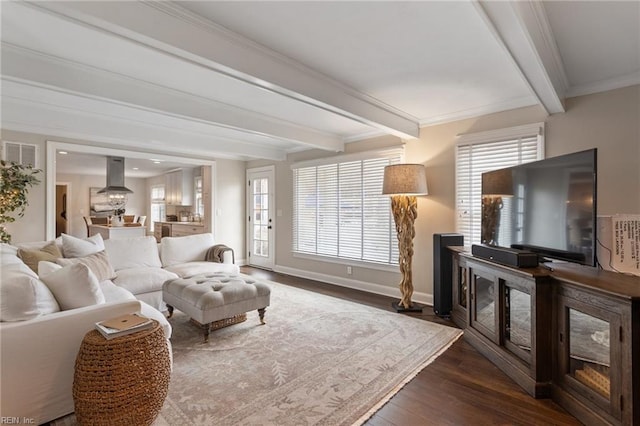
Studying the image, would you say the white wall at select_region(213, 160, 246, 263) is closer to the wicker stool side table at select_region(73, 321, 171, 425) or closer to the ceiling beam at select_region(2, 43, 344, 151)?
the ceiling beam at select_region(2, 43, 344, 151)

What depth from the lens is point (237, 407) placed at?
191 centimetres

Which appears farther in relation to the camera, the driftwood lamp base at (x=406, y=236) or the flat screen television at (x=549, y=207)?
the driftwood lamp base at (x=406, y=236)

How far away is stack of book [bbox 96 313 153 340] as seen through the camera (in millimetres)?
1674

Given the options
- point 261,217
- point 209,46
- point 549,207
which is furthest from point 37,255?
point 549,207

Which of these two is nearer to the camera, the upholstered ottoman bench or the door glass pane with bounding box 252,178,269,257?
the upholstered ottoman bench

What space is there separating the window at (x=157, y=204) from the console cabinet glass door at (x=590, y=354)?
10.7 m

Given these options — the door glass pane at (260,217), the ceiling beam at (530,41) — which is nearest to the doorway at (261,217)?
the door glass pane at (260,217)

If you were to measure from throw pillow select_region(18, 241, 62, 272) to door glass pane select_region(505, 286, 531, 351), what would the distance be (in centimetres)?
410

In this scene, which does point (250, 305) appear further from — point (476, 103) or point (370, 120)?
point (476, 103)

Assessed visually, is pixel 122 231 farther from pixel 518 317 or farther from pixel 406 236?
pixel 518 317

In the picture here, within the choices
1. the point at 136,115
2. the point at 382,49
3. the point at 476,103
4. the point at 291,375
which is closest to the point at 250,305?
the point at 291,375

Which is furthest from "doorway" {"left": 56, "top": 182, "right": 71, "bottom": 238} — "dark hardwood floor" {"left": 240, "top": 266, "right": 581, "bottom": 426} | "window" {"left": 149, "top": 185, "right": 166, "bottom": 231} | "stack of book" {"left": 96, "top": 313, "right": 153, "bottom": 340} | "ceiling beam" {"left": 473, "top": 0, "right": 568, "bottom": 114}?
"ceiling beam" {"left": 473, "top": 0, "right": 568, "bottom": 114}

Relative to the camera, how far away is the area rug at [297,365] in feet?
6.15

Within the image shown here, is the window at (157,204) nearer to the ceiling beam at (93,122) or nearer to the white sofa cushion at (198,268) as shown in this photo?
the ceiling beam at (93,122)
